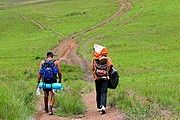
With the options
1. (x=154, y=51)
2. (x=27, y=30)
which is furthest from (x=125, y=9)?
(x=154, y=51)

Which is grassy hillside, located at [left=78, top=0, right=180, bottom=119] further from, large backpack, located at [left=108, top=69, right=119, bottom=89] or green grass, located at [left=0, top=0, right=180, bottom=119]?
large backpack, located at [left=108, top=69, right=119, bottom=89]

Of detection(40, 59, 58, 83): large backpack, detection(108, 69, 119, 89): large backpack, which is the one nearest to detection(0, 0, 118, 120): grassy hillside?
detection(40, 59, 58, 83): large backpack

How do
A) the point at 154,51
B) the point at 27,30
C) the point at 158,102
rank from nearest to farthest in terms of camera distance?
the point at 158,102 < the point at 154,51 < the point at 27,30

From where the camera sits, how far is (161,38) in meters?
42.1

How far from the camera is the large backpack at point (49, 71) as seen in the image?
11.6 meters

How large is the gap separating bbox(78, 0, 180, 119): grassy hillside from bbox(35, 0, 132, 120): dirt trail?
56cm

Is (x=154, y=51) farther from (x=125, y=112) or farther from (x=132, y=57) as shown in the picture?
(x=125, y=112)

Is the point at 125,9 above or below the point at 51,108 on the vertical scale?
above

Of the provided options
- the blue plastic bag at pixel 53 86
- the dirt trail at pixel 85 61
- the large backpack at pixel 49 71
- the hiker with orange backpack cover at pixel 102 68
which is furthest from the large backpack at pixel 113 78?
the large backpack at pixel 49 71

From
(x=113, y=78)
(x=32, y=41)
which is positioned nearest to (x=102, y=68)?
(x=113, y=78)

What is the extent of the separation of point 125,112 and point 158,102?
1892mm

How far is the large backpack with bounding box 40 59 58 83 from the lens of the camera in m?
11.6

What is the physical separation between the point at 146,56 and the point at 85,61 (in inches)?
197

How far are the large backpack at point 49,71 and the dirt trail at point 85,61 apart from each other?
1.02 meters
